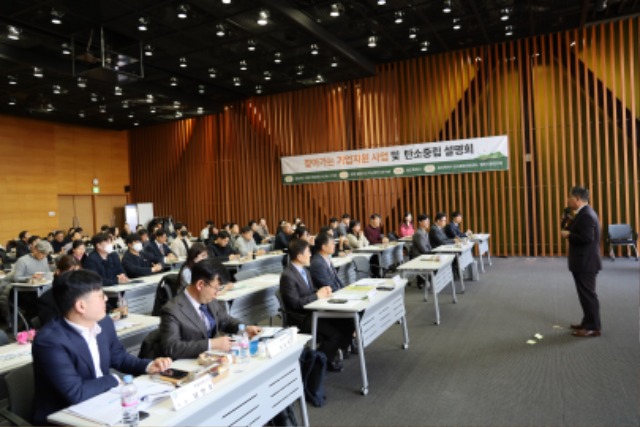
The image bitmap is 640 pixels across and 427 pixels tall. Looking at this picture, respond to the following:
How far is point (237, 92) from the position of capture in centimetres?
1370

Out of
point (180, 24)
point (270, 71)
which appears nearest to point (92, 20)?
point (180, 24)

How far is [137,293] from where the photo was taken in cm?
581

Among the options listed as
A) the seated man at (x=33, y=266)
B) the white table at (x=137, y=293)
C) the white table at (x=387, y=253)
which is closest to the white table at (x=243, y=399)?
the white table at (x=137, y=293)

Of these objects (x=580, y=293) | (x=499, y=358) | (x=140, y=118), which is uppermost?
(x=140, y=118)

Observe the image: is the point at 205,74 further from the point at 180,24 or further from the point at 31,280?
the point at 31,280

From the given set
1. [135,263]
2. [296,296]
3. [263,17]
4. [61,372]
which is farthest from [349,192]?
[61,372]

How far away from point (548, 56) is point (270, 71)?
6.78m

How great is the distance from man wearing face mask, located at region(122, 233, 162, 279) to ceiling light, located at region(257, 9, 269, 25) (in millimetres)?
4320

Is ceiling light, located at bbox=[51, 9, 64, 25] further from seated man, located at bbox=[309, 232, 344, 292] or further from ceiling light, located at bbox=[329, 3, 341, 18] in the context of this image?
seated man, located at bbox=[309, 232, 344, 292]

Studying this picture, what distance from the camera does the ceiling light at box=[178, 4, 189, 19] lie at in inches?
290

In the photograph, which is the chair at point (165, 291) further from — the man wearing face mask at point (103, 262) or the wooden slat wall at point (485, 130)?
the wooden slat wall at point (485, 130)

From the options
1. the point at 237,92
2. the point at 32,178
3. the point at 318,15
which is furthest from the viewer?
the point at 32,178

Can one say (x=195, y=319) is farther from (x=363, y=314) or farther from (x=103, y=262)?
(x=103, y=262)

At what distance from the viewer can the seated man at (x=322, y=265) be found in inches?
191
